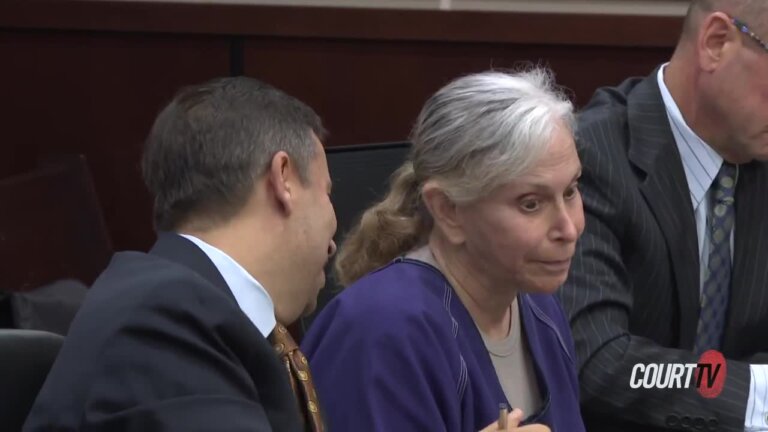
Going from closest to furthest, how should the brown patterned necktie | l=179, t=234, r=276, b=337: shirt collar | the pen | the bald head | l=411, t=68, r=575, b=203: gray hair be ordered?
l=179, t=234, r=276, b=337: shirt collar < the brown patterned necktie < the pen < l=411, t=68, r=575, b=203: gray hair < the bald head

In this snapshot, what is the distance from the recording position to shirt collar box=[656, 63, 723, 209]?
2.45 m

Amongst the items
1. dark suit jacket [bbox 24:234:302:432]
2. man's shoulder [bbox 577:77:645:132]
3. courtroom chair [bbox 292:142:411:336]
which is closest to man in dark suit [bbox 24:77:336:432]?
dark suit jacket [bbox 24:234:302:432]

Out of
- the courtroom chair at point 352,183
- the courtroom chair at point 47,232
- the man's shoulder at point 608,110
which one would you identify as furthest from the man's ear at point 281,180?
the courtroom chair at point 47,232

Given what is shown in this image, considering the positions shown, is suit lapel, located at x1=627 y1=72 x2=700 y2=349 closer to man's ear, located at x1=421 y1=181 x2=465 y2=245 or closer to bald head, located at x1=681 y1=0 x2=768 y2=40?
bald head, located at x1=681 y1=0 x2=768 y2=40

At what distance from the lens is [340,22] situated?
349 cm

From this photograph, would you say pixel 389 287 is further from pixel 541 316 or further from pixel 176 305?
pixel 176 305

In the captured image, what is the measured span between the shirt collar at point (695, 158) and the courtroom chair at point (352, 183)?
1.79ft

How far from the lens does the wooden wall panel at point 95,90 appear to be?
11.5ft

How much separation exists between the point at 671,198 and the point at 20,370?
1264 millimetres

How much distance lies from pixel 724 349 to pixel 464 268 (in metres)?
0.72

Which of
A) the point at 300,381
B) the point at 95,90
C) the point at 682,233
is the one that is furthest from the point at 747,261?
the point at 95,90

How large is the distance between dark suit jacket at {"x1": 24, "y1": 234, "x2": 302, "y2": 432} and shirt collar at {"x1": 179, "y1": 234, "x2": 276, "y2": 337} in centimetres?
9

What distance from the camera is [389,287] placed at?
1926mm

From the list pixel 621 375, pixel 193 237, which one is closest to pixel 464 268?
pixel 621 375
